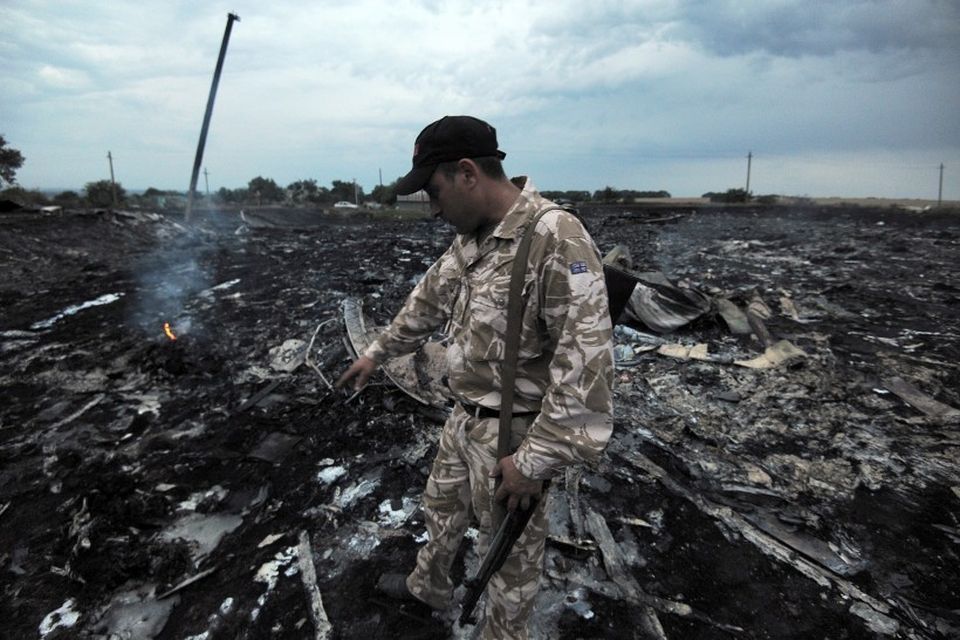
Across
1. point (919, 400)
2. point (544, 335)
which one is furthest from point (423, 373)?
point (919, 400)

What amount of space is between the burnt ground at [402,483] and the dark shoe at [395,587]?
6 cm

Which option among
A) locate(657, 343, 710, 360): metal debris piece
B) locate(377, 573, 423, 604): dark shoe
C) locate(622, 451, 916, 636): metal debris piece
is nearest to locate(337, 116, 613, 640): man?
locate(377, 573, 423, 604): dark shoe

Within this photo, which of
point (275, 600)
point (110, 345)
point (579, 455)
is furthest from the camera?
point (110, 345)

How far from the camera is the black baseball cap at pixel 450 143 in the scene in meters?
1.41

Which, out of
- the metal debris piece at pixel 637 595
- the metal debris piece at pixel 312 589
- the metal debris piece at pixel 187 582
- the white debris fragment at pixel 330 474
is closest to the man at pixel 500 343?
the metal debris piece at pixel 312 589

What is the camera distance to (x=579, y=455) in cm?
132

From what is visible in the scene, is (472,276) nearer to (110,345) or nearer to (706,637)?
(706,637)

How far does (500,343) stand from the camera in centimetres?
150

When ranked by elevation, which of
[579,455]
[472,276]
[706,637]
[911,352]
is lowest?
[706,637]

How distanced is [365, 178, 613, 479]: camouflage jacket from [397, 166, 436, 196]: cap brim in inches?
10.1

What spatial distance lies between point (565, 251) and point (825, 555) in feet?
7.98

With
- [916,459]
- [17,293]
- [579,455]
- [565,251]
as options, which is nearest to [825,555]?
[916,459]

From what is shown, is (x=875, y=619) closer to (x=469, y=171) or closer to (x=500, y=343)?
(x=500, y=343)

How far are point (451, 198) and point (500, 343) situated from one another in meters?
0.48
